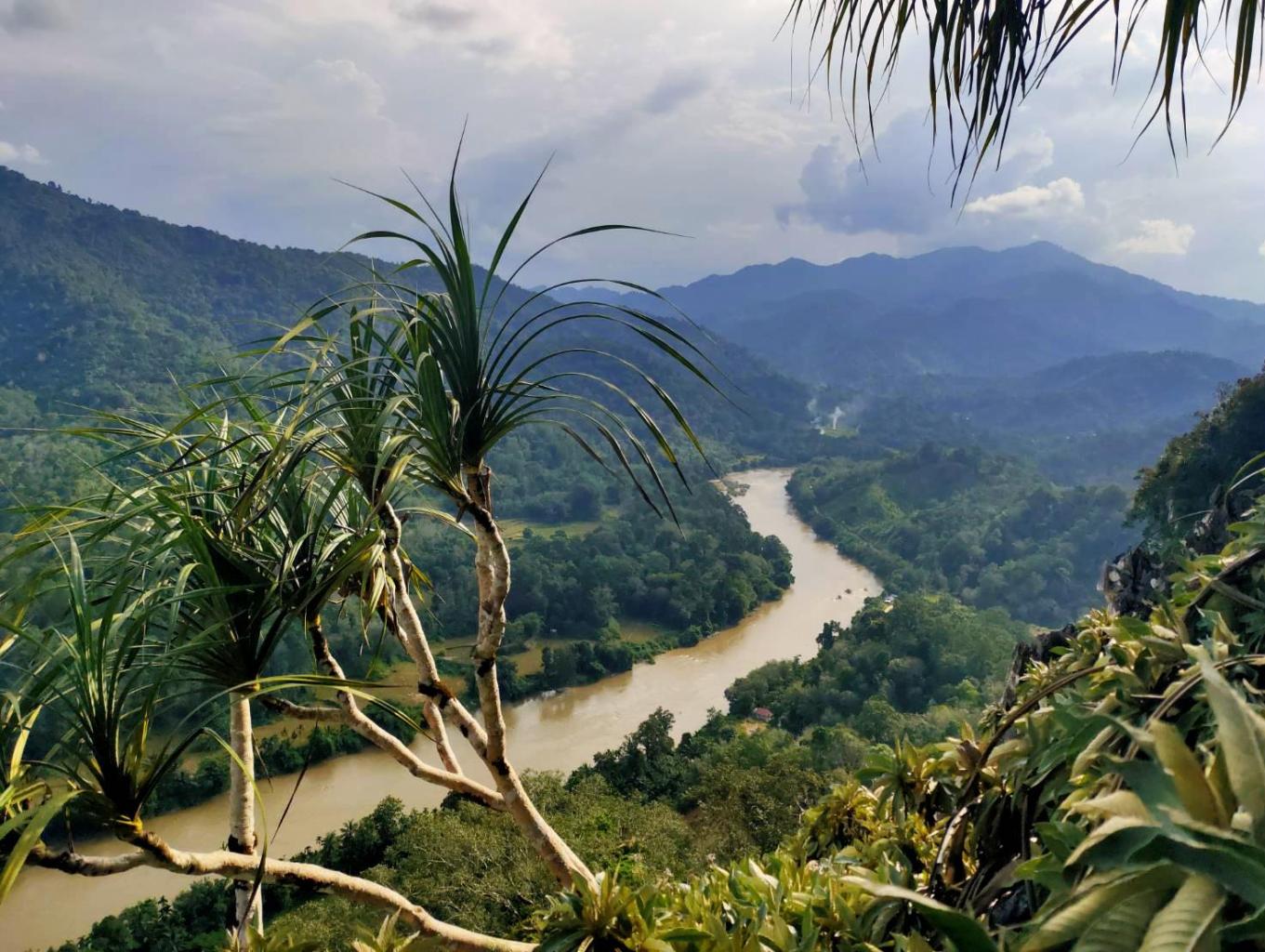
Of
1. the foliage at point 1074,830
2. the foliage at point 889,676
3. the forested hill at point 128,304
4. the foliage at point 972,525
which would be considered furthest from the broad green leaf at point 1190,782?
the forested hill at point 128,304

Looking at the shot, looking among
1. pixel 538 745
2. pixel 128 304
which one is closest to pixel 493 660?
pixel 538 745

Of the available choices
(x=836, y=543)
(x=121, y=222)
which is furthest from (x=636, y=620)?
(x=121, y=222)

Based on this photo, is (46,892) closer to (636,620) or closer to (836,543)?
(636,620)

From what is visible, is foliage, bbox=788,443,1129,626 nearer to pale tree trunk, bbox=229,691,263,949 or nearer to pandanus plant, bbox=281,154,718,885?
pandanus plant, bbox=281,154,718,885

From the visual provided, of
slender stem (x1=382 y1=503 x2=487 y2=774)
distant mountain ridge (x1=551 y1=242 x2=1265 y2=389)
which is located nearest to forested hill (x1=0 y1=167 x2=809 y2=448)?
slender stem (x1=382 y1=503 x2=487 y2=774)

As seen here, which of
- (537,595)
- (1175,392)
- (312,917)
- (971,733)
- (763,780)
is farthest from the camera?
(1175,392)

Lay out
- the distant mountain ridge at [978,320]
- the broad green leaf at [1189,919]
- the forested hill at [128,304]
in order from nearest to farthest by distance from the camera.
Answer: the broad green leaf at [1189,919] < the forested hill at [128,304] < the distant mountain ridge at [978,320]

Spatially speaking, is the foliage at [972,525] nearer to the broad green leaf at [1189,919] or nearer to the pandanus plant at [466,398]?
the pandanus plant at [466,398]
